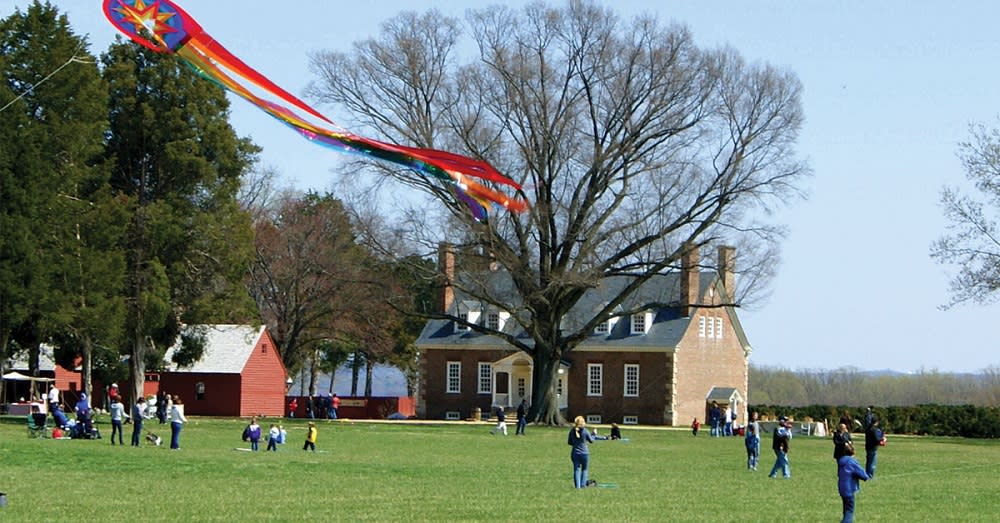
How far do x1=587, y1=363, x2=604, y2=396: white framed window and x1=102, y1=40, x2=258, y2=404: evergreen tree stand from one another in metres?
25.1

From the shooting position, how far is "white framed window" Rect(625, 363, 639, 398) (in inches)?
3250

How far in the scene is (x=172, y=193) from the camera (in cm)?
6203

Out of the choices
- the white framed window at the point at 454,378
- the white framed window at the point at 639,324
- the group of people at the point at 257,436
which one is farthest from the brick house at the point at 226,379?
the group of people at the point at 257,436

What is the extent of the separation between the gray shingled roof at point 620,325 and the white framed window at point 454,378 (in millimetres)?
1213

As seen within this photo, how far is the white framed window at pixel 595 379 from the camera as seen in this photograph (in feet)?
273

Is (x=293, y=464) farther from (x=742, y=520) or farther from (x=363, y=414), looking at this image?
(x=363, y=414)

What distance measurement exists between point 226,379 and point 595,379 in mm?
19646

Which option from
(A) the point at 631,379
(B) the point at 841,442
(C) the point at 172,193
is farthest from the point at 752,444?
(A) the point at 631,379

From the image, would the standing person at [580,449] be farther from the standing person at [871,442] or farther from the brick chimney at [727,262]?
the brick chimney at [727,262]

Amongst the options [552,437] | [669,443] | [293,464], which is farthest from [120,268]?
[293,464]

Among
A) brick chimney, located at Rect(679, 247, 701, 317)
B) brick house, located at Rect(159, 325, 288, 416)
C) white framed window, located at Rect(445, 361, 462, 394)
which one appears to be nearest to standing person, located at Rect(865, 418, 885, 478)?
brick chimney, located at Rect(679, 247, 701, 317)

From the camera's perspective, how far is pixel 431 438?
5425 centimetres

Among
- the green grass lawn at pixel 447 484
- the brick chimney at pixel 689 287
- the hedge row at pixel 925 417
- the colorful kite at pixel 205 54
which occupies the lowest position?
the green grass lawn at pixel 447 484

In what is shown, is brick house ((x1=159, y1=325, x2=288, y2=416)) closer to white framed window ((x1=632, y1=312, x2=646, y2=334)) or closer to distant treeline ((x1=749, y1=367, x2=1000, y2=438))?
white framed window ((x1=632, y1=312, x2=646, y2=334))
